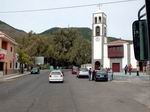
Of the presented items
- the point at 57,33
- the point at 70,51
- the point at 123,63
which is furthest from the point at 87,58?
the point at 123,63

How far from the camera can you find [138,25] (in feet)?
16.5

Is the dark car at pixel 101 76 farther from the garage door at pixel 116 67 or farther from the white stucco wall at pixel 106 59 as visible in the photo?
the white stucco wall at pixel 106 59

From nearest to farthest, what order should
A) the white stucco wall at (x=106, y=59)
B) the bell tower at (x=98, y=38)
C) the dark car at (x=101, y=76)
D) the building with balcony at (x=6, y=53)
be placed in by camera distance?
the dark car at (x=101, y=76) → the building with balcony at (x=6, y=53) → the white stucco wall at (x=106, y=59) → the bell tower at (x=98, y=38)

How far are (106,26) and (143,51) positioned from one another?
248 ft

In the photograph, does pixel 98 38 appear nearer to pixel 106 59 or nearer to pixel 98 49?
pixel 98 49

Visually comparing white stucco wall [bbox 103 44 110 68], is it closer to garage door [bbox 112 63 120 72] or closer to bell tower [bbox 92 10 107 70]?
bell tower [bbox 92 10 107 70]

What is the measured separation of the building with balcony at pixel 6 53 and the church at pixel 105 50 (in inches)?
643

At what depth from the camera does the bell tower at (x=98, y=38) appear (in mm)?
76500

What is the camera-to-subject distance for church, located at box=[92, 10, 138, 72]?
72.4 m

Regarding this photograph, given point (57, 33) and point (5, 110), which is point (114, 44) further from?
point (5, 110)

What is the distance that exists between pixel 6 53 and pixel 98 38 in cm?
2199

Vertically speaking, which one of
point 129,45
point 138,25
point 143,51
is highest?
point 129,45

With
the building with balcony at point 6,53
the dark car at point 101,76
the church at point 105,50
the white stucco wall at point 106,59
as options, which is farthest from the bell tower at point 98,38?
the dark car at point 101,76

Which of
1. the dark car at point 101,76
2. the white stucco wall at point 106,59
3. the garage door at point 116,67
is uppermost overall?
the white stucco wall at point 106,59
